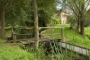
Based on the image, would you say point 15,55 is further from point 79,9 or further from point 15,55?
point 79,9

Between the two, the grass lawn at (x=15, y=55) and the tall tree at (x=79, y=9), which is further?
the tall tree at (x=79, y=9)

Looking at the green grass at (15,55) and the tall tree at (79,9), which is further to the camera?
the tall tree at (79,9)

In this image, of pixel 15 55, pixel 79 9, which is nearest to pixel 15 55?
pixel 15 55

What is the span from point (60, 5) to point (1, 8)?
892 centimetres

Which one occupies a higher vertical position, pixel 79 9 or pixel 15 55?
pixel 79 9

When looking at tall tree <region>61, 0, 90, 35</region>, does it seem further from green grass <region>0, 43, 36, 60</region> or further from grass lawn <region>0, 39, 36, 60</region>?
green grass <region>0, 43, 36, 60</region>

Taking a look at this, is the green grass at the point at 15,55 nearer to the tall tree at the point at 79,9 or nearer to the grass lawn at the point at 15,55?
the grass lawn at the point at 15,55

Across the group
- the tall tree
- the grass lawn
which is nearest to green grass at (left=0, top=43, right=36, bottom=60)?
the grass lawn

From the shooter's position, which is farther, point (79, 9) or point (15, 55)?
point (79, 9)

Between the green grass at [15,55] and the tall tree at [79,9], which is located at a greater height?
the tall tree at [79,9]

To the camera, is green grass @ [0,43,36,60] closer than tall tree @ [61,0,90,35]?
Yes

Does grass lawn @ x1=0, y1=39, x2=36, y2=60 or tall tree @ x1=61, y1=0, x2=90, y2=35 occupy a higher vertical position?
tall tree @ x1=61, y1=0, x2=90, y2=35

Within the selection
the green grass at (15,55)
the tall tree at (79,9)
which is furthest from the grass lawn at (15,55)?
the tall tree at (79,9)

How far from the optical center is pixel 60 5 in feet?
84.5
